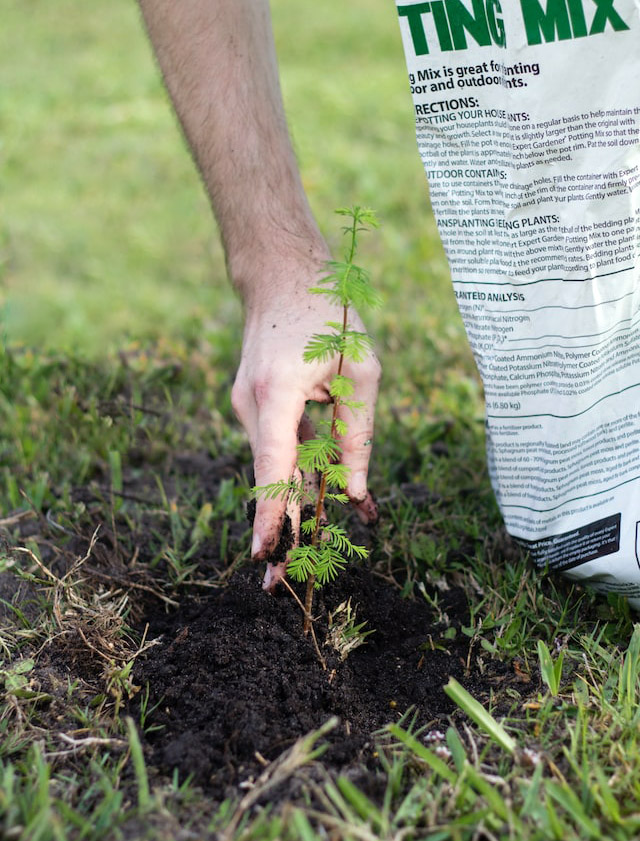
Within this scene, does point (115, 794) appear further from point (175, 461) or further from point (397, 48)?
point (397, 48)

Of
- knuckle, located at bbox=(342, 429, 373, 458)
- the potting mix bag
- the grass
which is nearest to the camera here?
the grass

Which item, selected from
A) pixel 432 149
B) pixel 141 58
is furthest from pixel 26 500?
pixel 141 58

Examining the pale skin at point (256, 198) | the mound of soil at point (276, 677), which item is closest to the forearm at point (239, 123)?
the pale skin at point (256, 198)

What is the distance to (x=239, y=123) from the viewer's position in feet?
6.33

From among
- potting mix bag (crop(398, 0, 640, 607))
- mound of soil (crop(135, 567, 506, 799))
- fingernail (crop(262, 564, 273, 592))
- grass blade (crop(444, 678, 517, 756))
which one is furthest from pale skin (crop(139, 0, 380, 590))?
grass blade (crop(444, 678, 517, 756))

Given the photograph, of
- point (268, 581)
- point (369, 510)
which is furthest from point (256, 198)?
point (268, 581)

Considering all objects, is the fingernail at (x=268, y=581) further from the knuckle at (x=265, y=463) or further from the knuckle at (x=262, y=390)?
the knuckle at (x=262, y=390)

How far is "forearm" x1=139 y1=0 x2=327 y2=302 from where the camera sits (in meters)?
1.89

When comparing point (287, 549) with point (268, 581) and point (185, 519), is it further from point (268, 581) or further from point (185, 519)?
Answer: point (185, 519)

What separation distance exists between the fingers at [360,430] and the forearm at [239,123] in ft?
0.97

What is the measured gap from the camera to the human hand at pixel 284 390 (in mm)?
1668

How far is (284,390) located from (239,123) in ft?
2.18

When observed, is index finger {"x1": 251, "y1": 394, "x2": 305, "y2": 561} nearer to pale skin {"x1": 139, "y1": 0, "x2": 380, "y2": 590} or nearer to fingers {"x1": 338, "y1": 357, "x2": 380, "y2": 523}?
pale skin {"x1": 139, "y1": 0, "x2": 380, "y2": 590}

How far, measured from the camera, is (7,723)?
4.83 feet
